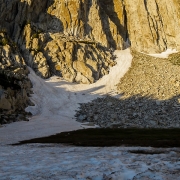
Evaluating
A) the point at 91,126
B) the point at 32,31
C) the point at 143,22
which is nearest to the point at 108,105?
the point at 91,126

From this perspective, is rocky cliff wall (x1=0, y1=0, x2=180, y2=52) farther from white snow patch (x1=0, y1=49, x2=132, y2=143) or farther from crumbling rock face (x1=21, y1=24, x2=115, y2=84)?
white snow patch (x1=0, y1=49, x2=132, y2=143)

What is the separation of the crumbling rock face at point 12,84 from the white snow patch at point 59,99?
68.7 inches

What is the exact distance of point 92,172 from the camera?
781 cm

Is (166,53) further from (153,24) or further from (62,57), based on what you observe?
(62,57)

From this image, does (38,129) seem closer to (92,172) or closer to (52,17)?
(92,172)

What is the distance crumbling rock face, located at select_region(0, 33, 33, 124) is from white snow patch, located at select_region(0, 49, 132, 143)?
1744 millimetres

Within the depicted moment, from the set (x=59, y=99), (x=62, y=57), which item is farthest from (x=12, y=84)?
(x=62, y=57)

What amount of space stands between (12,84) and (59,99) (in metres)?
10.4

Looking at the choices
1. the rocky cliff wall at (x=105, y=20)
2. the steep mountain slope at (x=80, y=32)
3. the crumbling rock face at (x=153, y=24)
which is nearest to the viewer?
the steep mountain slope at (x=80, y=32)

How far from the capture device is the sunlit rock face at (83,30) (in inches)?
2376

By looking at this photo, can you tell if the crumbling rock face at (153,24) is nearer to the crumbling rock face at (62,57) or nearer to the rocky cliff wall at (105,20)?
the rocky cliff wall at (105,20)

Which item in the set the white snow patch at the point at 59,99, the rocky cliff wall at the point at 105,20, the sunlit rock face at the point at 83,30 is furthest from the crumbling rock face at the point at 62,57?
the rocky cliff wall at the point at 105,20

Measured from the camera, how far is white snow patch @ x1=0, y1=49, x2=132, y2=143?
111 ft


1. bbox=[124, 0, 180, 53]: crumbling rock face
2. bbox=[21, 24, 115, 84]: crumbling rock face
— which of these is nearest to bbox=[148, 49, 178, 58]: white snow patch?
bbox=[124, 0, 180, 53]: crumbling rock face
